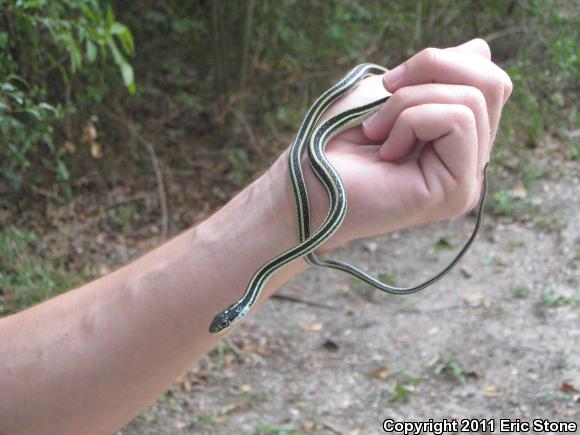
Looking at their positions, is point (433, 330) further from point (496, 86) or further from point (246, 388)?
point (496, 86)

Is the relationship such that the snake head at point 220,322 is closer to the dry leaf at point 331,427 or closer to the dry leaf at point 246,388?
the dry leaf at point 331,427

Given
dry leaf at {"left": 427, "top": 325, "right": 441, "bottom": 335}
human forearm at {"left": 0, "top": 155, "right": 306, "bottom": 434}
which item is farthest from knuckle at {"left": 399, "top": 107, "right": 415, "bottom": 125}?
dry leaf at {"left": 427, "top": 325, "right": 441, "bottom": 335}

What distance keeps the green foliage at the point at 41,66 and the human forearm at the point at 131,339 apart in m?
0.98

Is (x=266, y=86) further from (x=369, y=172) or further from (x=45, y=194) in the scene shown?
(x=369, y=172)

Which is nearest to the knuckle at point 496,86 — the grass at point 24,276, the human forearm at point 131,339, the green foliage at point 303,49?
the human forearm at point 131,339

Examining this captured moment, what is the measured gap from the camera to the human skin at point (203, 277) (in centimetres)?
165

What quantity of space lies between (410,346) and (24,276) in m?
1.88

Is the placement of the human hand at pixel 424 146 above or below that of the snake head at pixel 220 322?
above

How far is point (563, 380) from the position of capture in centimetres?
311

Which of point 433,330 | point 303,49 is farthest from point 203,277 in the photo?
point 303,49

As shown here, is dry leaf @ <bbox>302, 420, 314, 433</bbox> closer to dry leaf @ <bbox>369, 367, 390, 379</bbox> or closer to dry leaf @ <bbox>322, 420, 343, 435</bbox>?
dry leaf @ <bbox>322, 420, 343, 435</bbox>

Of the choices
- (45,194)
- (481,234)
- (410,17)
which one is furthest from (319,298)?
(410,17)

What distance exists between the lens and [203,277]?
1.71 meters

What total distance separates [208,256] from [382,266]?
2.53 m
